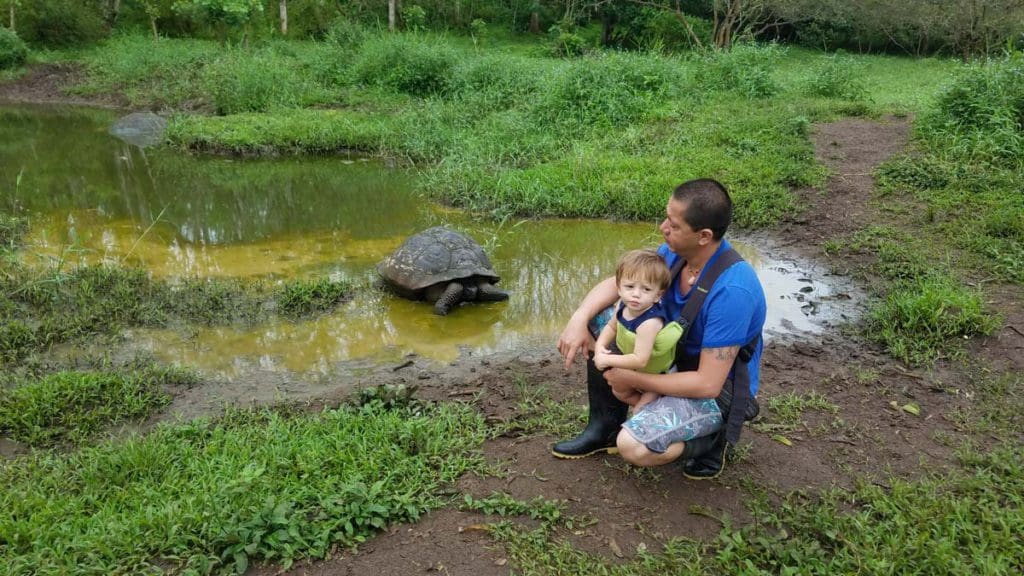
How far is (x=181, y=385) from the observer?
4031 millimetres

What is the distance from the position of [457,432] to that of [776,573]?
1616 millimetres

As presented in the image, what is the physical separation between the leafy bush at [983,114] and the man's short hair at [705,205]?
6.48 m

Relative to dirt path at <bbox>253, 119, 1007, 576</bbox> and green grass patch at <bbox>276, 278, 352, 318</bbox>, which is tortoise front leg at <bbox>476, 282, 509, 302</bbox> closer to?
green grass patch at <bbox>276, 278, 352, 318</bbox>

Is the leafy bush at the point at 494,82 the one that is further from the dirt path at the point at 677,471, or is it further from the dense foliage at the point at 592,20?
the dirt path at the point at 677,471

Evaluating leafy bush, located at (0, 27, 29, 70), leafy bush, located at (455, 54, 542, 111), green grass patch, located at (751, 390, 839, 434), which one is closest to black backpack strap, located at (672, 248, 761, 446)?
green grass patch, located at (751, 390, 839, 434)

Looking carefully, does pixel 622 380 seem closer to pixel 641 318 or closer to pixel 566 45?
pixel 641 318

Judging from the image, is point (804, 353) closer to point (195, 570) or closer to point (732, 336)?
point (732, 336)

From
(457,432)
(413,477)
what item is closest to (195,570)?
(413,477)

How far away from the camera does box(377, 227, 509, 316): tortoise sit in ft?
17.4

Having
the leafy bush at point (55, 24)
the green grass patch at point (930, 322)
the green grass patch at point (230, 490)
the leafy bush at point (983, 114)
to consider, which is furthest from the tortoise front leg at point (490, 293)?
the leafy bush at point (55, 24)

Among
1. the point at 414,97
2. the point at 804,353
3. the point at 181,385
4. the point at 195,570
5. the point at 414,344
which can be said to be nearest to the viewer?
the point at 195,570

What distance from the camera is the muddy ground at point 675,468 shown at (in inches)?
106

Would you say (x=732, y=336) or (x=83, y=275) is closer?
(x=732, y=336)

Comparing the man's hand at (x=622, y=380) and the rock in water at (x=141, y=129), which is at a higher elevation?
the man's hand at (x=622, y=380)
